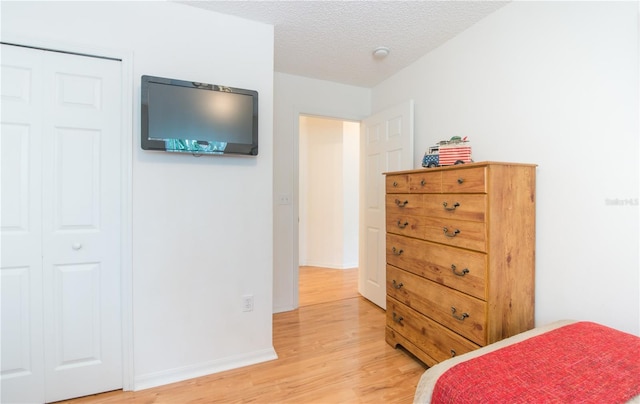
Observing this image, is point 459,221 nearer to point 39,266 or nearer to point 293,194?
point 293,194

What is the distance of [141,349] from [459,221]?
2.10m

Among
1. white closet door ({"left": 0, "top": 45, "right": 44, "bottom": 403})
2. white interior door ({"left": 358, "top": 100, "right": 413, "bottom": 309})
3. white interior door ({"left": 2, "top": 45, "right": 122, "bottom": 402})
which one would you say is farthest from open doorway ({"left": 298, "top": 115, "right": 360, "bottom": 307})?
white closet door ({"left": 0, "top": 45, "right": 44, "bottom": 403})

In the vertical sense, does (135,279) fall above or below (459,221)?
below

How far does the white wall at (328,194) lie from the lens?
475cm

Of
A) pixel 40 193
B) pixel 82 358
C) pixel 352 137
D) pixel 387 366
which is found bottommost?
pixel 387 366

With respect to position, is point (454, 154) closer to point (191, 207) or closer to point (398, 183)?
point (398, 183)

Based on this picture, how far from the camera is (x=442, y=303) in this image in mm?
1756

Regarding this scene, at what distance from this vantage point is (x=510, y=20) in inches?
72.1

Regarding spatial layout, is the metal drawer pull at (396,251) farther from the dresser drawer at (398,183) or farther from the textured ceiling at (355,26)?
the textured ceiling at (355,26)

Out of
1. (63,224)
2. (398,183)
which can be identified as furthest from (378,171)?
(63,224)

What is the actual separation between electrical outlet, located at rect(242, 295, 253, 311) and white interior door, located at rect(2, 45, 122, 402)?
0.75 m

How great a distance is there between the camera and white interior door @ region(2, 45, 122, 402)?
1568mm

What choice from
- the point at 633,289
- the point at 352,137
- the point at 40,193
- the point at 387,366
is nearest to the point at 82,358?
the point at 40,193

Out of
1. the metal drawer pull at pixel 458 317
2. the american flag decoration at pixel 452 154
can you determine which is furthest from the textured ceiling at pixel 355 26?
the metal drawer pull at pixel 458 317
